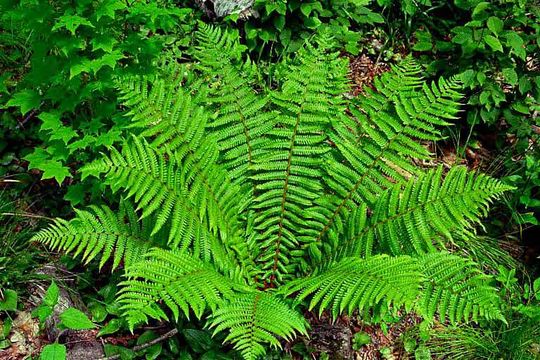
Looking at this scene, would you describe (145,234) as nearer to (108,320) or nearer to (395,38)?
(108,320)

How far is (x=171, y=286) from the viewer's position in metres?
2.48

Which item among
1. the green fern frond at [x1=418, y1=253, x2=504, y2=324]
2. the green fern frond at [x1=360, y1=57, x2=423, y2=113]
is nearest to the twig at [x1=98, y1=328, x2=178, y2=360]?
the green fern frond at [x1=418, y1=253, x2=504, y2=324]

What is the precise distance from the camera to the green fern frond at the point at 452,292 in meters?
2.62

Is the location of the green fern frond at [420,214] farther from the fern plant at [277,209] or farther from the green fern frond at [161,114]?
the green fern frond at [161,114]

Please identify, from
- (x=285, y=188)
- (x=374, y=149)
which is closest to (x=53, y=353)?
(x=285, y=188)

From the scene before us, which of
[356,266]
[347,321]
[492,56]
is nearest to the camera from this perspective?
[356,266]

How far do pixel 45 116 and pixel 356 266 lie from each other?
1.77 meters

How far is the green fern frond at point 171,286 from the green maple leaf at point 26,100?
3.47ft

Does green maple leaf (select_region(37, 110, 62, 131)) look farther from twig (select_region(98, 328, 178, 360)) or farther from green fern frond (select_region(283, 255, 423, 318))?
green fern frond (select_region(283, 255, 423, 318))

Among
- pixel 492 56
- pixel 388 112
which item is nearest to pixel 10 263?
pixel 388 112

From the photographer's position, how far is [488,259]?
380cm

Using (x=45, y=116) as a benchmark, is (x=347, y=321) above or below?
below

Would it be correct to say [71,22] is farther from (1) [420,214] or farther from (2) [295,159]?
(1) [420,214]

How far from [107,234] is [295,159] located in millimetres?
1135
